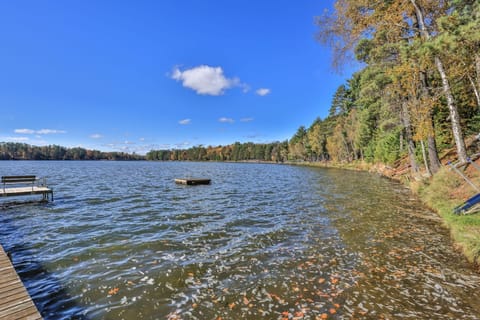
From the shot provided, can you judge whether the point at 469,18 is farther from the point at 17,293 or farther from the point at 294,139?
the point at 294,139

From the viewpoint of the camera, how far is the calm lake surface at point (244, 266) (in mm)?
4359

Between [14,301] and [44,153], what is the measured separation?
177504 millimetres

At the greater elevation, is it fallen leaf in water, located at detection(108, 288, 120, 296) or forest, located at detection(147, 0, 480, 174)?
forest, located at detection(147, 0, 480, 174)

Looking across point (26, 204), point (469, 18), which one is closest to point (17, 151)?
point (26, 204)

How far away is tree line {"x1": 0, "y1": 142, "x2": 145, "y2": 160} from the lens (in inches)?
5069

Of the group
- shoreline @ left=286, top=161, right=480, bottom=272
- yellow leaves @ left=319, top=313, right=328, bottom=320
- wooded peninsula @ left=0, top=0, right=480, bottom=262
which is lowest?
yellow leaves @ left=319, top=313, right=328, bottom=320

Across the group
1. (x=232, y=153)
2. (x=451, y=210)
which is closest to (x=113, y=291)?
(x=451, y=210)

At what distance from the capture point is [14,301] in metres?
3.75

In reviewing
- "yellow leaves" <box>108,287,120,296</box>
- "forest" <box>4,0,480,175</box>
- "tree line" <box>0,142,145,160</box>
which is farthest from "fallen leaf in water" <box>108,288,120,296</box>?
"tree line" <box>0,142,145,160</box>

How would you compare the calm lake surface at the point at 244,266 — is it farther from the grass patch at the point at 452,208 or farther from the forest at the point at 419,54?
the forest at the point at 419,54

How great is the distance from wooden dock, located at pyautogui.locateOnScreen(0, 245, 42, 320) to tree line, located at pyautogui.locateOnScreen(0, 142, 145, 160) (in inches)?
6844

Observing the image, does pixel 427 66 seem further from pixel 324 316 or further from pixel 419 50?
pixel 324 316

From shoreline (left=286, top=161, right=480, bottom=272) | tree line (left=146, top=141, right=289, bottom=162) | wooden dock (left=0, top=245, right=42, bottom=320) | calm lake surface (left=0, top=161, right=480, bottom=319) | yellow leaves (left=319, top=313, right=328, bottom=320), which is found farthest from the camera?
tree line (left=146, top=141, right=289, bottom=162)

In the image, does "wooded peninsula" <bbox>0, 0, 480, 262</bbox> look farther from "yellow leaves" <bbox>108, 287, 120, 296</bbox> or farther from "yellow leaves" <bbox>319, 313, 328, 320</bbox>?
"yellow leaves" <bbox>108, 287, 120, 296</bbox>
